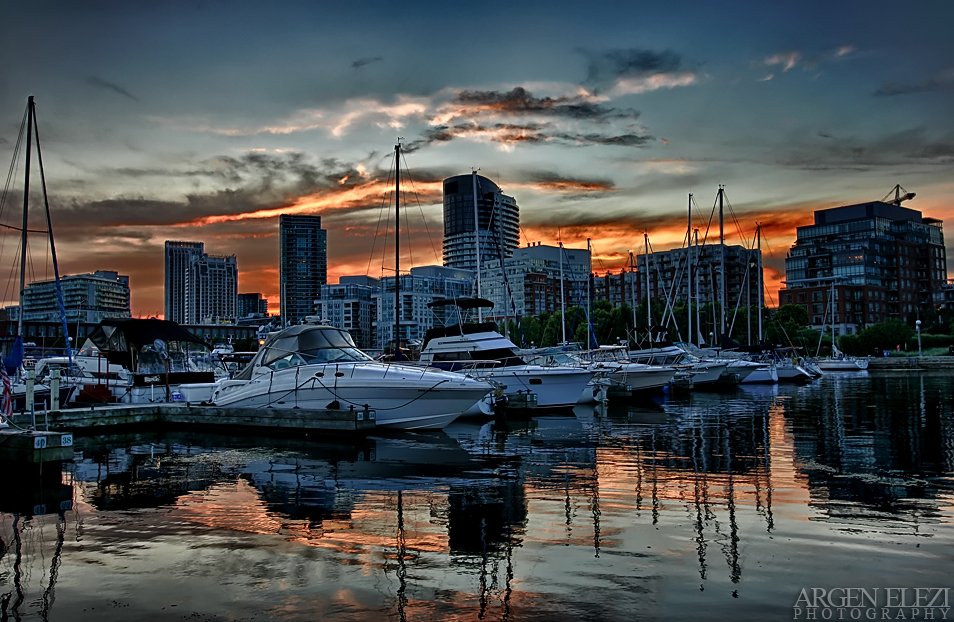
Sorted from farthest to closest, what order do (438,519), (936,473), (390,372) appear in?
(390,372) < (936,473) < (438,519)

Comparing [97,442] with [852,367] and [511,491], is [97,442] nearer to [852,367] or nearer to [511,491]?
[511,491]

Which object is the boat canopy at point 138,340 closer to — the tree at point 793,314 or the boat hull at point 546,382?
the boat hull at point 546,382

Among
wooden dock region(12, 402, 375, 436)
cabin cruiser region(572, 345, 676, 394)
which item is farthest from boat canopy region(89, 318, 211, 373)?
cabin cruiser region(572, 345, 676, 394)

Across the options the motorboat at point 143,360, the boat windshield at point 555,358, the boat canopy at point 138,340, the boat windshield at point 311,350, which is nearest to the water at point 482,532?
the boat windshield at point 311,350

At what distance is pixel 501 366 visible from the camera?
3103 cm

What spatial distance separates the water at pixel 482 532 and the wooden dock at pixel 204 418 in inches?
96.1

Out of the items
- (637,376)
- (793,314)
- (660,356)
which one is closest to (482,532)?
(637,376)

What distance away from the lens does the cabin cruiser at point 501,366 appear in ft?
99.8

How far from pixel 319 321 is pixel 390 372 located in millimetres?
6745

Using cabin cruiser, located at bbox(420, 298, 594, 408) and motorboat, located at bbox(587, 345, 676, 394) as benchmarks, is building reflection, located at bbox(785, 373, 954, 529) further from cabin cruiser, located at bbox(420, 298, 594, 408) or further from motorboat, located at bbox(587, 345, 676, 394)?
motorboat, located at bbox(587, 345, 676, 394)

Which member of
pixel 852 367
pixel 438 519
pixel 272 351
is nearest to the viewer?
pixel 438 519

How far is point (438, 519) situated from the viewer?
10320mm

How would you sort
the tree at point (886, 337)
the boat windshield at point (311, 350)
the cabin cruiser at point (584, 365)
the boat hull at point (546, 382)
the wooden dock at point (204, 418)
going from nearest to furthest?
the wooden dock at point (204, 418) < the boat windshield at point (311, 350) < the boat hull at point (546, 382) < the cabin cruiser at point (584, 365) < the tree at point (886, 337)

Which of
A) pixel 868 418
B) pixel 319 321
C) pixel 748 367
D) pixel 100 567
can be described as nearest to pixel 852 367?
pixel 748 367
